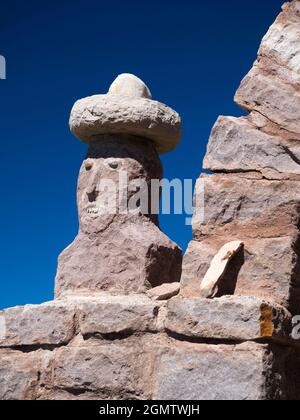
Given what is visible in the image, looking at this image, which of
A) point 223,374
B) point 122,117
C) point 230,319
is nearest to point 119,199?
point 122,117

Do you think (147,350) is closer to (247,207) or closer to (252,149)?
(247,207)

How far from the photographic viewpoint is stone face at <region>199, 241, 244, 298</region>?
130 inches

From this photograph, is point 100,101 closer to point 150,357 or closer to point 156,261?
point 156,261

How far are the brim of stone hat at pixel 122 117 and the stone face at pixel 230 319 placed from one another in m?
1.35

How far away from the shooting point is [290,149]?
3561 mm

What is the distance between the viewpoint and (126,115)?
422 cm

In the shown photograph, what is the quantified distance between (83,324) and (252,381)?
3.16ft

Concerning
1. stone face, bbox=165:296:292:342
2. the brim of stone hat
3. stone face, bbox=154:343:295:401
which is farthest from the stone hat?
stone face, bbox=154:343:295:401

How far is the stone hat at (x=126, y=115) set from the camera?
4.24 m

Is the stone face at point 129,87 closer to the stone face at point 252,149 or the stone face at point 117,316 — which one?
the stone face at point 252,149

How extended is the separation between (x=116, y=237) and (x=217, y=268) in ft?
3.22

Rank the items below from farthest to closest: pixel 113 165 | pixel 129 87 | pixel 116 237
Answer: pixel 129 87
pixel 113 165
pixel 116 237

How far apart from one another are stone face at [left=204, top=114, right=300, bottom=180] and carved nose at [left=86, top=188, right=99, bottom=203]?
2.91ft
